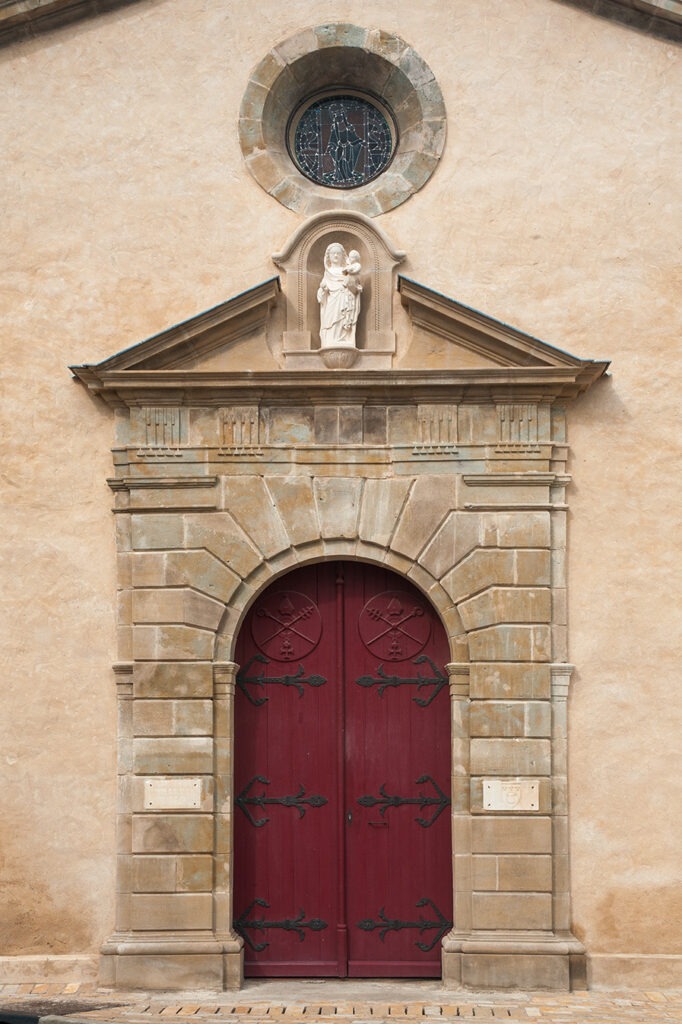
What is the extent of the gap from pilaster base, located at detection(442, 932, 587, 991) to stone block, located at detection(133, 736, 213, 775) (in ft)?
6.26

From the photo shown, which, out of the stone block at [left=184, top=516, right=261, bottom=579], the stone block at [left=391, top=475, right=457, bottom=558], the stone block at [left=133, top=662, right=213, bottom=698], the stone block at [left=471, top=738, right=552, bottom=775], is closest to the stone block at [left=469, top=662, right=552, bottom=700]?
the stone block at [left=471, top=738, right=552, bottom=775]

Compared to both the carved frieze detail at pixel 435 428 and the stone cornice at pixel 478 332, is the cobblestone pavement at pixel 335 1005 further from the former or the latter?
the stone cornice at pixel 478 332

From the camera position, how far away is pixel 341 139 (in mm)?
9969

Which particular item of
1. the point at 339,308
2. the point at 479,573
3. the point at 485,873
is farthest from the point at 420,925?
the point at 339,308

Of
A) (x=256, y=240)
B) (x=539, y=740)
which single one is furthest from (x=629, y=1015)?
(x=256, y=240)

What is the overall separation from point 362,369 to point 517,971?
148 inches

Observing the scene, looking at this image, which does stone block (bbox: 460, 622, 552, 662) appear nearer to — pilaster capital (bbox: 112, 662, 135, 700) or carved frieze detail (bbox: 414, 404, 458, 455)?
carved frieze detail (bbox: 414, 404, 458, 455)

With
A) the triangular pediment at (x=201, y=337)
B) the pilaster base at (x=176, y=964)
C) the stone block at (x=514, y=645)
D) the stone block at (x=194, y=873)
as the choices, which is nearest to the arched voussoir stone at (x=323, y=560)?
the stone block at (x=514, y=645)

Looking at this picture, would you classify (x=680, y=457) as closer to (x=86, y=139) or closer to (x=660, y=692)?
(x=660, y=692)

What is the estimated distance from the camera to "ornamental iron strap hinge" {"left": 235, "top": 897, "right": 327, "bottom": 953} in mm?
9383

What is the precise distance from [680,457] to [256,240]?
9.86 feet

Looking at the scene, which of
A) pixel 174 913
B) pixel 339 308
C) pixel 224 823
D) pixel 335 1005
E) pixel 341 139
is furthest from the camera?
pixel 341 139

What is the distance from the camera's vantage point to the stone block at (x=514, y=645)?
9258 millimetres

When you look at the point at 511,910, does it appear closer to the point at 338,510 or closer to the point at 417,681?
the point at 417,681
